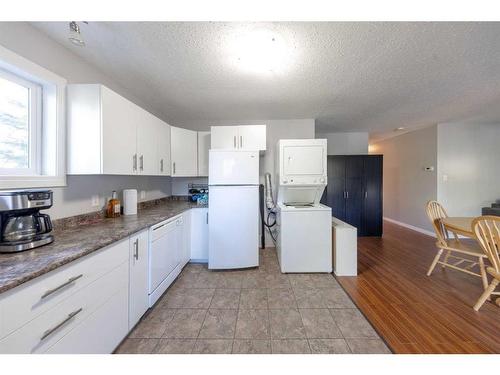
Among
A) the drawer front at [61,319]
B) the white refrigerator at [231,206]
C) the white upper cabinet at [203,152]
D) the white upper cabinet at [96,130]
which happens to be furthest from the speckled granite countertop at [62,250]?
the white upper cabinet at [203,152]

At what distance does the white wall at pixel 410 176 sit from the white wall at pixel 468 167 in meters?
0.18

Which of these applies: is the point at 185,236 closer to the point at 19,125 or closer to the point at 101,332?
the point at 101,332

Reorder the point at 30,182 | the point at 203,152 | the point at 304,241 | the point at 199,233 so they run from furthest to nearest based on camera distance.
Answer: the point at 203,152 < the point at 199,233 < the point at 304,241 < the point at 30,182

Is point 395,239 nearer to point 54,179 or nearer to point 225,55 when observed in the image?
point 225,55

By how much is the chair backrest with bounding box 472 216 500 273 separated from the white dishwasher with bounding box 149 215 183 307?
3.02 m

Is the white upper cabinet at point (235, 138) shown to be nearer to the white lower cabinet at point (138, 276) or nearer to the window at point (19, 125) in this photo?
the white lower cabinet at point (138, 276)

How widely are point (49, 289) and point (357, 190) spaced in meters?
4.75

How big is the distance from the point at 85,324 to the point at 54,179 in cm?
112

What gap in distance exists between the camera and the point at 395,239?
4125 mm

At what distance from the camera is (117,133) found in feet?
5.80

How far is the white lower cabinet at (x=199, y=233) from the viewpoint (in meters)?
2.88

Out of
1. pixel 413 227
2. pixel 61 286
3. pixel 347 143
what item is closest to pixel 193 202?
pixel 61 286

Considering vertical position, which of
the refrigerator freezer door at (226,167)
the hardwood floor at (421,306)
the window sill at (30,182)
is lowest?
the hardwood floor at (421,306)

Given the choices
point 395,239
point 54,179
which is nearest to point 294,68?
point 54,179
